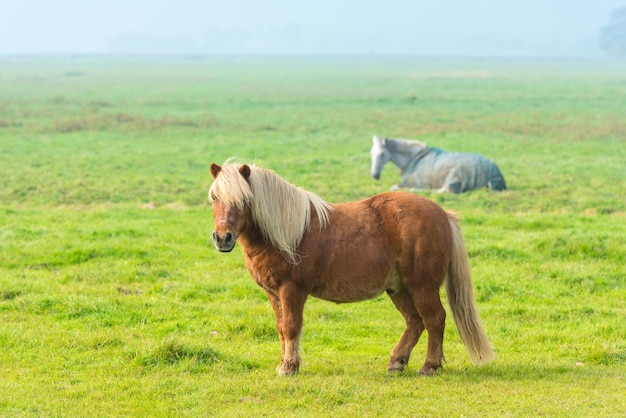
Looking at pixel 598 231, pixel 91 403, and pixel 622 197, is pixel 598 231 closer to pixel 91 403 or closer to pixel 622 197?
pixel 622 197

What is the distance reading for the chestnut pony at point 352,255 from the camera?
703 centimetres

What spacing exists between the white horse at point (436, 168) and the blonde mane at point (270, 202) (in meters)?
12.5

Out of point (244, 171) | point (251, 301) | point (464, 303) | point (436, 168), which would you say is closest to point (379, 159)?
point (436, 168)

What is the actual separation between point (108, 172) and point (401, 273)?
54.2 feet

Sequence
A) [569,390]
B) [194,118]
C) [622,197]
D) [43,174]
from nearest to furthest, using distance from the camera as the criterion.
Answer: [569,390], [622,197], [43,174], [194,118]

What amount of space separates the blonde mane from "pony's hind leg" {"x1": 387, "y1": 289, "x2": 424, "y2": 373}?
114 cm

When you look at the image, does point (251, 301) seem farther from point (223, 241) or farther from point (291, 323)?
point (223, 241)

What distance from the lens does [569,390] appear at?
6699 mm

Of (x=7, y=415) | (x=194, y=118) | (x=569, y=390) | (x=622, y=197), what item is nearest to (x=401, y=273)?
(x=569, y=390)

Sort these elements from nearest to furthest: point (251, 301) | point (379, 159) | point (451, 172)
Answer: point (251, 301), point (451, 172), point (379, 159)

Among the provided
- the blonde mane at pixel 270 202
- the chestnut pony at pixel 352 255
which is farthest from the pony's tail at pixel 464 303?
the blonde mane at pixel 270 202

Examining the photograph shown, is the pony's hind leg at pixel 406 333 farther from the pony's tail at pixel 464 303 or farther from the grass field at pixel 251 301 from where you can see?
the pony's tail at pixel 464 303

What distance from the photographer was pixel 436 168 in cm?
1981

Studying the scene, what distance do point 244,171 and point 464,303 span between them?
7.93ft
